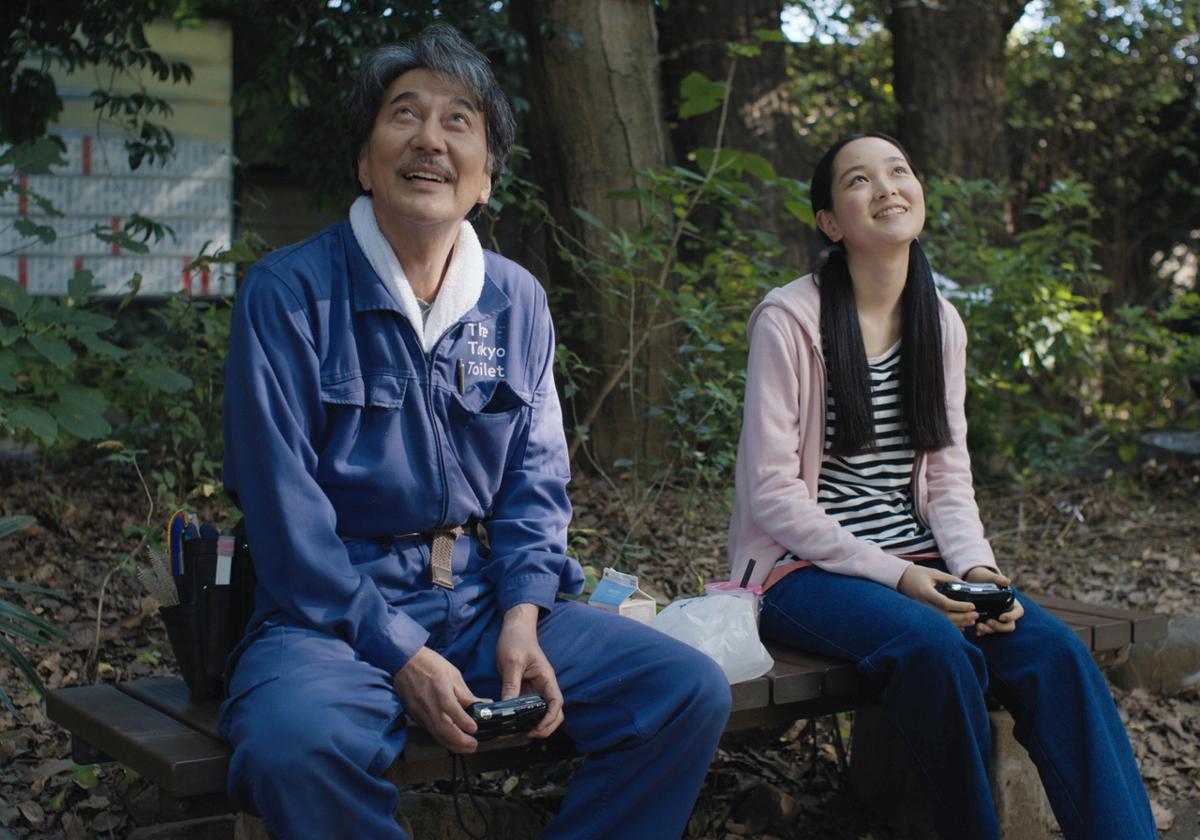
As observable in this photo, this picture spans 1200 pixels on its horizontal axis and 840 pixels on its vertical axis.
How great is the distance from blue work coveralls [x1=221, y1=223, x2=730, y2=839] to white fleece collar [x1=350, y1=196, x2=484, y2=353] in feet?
0.08

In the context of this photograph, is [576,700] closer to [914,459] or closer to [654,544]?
[914,459]

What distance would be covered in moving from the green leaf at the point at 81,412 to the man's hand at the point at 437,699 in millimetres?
1869

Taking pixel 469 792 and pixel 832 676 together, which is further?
pixel 832 676

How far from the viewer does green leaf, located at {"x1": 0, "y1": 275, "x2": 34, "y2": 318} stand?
13.7 ft

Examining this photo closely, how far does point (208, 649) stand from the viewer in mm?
2865

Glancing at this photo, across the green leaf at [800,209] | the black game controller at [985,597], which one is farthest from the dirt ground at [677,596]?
the green leaf at [800,209]

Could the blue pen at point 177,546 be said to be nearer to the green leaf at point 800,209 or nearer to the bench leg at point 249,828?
the bench leg at point 249,828

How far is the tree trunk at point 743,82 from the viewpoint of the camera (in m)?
8.66

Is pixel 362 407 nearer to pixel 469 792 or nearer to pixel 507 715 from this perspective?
pixel 507 715

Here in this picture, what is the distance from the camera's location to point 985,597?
3.24 meters

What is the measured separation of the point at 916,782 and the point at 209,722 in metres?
1.90

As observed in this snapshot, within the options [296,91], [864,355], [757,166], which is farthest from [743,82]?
[864,355]

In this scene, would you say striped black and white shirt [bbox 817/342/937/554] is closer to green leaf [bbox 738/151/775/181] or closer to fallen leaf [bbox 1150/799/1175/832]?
fallen leaf [bbox 1150/799/1175/832]

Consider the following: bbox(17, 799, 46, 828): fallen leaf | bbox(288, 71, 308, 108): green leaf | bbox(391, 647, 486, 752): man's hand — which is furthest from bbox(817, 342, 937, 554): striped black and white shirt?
bbox(288, 71, 308, 108): green leaf
